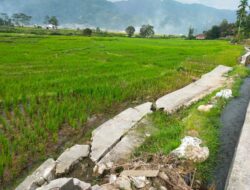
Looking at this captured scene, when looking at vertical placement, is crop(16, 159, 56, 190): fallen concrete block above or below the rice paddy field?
below

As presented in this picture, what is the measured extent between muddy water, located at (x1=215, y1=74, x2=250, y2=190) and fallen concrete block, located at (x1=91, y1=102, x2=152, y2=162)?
201 cm

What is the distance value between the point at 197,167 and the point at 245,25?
45.7 metres

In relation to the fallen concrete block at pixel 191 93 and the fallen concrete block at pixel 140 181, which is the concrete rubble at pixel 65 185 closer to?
the fallen concrete block at pixel 140 181

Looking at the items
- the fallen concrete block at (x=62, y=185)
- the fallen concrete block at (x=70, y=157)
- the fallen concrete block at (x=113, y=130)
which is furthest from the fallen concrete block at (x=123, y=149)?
the fallen concrete block at (x=62, y=185)

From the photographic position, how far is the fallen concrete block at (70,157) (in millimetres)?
4402

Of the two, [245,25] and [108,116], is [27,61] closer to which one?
[108,116]

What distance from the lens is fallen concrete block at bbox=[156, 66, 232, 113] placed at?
762 centimetres

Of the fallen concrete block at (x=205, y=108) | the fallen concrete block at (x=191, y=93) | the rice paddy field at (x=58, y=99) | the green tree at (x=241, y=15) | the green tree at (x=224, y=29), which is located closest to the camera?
the rice paddy field at (x=58, y=99)

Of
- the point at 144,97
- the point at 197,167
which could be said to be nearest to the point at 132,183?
the point at 197,167

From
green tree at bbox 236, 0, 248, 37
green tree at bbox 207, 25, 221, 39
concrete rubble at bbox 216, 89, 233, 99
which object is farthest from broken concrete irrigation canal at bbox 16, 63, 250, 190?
green tree at bbox 207, 25, 221, 39

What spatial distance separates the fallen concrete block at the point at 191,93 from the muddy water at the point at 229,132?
1121mm

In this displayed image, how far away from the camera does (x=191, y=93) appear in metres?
9.14

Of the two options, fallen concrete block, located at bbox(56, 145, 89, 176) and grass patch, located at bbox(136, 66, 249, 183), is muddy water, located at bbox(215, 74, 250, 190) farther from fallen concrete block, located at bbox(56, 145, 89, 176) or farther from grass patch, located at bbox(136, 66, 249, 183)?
fallen concrete block, located at bbox(56, 145, 89, 176)

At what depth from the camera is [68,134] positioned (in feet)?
19.3
